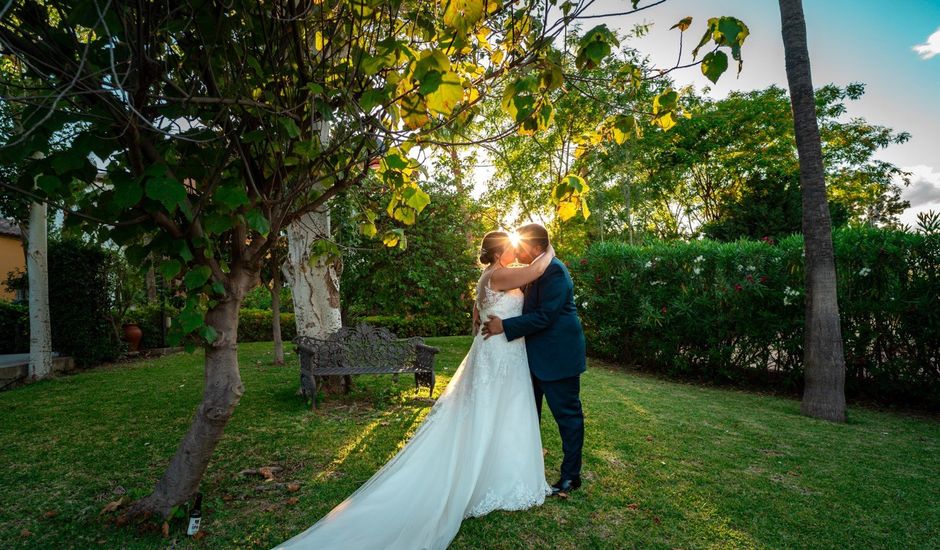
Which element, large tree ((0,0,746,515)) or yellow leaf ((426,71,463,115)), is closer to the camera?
Answer: yellow leaf ((426,71,463,115))

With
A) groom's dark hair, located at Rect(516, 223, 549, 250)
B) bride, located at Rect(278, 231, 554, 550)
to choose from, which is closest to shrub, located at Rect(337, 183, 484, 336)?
groom's dark hair, located at Rect(516, 223, 549, 250)

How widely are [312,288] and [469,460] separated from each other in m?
4.74

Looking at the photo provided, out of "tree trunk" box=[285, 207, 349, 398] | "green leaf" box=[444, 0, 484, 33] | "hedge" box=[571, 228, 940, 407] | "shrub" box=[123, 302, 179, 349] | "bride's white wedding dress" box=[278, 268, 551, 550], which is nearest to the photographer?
"green leaf" box=[444, 0, 484, 33]

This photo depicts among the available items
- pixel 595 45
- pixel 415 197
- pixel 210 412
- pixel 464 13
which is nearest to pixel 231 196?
pixel 415 197

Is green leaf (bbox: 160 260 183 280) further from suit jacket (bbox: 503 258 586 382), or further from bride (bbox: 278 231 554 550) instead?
suit jacket (bbox: 503 258 586 382)

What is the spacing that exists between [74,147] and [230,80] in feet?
2.77

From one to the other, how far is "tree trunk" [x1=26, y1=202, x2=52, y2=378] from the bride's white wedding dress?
388 inches

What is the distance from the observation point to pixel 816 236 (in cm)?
673

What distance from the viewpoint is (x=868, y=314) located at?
7645mm

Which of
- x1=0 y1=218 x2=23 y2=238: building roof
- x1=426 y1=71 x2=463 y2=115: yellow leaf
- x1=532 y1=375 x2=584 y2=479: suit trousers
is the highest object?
x1=0 y1=218 x2=23 y2=238: building roof

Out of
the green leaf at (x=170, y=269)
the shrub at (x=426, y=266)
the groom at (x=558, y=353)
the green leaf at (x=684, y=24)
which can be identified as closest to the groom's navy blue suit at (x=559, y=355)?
the groom at (x=558, y=353)

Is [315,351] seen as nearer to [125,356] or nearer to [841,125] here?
[125,356]

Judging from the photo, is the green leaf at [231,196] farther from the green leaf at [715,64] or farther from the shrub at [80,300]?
the shrub at [80,300]

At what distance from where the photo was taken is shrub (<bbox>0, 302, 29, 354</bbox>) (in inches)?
526
